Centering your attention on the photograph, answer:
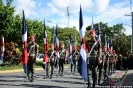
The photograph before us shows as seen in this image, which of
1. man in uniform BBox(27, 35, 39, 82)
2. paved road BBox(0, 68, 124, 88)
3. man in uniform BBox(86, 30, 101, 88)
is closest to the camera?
man in uniform BBox(86, 30, 101, 88)

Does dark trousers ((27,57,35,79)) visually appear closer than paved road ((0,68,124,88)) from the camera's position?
No

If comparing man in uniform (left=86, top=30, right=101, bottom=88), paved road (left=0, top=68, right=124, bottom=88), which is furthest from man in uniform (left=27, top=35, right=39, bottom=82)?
man in uniform (left=86, top=30, right=101, bottom=88)

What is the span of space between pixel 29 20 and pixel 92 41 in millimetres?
30431

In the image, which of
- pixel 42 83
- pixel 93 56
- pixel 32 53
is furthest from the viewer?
pixel 32 53

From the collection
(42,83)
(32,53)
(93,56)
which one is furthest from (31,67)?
(93,56)

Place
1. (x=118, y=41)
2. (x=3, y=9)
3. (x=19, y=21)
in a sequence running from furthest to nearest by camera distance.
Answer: (x=118, y=41) → (x=19, y=21) → (x=3, y=9)

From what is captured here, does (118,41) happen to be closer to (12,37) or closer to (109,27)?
(12,37)

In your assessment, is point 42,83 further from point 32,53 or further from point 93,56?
point 93,56

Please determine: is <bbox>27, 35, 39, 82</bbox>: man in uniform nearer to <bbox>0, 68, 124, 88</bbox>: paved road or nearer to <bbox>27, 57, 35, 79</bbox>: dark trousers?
<bbox>27, 57, 35, 79</bbox>: dark trousers

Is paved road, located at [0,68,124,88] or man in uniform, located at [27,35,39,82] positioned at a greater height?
man in uniform, located at [27,35,39,82]

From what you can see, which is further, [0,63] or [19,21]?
[19,21]

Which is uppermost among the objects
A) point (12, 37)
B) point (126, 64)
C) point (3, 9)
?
point (3, 9)

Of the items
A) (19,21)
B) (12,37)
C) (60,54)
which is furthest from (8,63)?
(60,54)

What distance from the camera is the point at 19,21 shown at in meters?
36.7
